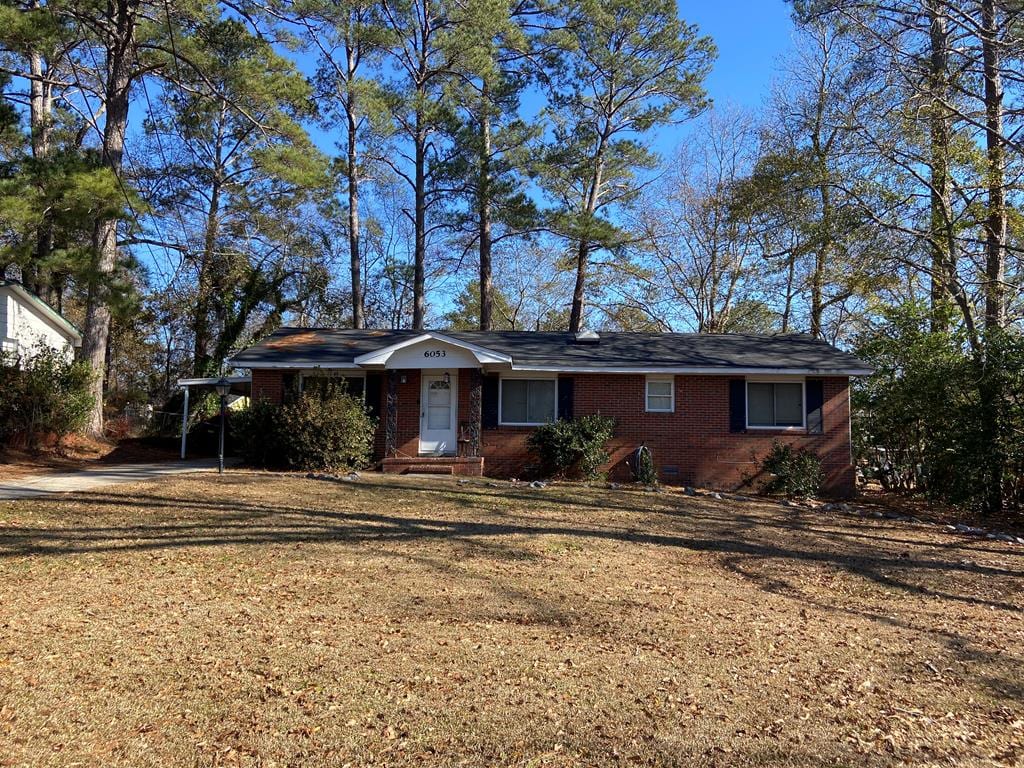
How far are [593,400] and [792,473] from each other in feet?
14.1

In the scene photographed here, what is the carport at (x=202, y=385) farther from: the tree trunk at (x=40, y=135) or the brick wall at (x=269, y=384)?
the tree trunk at (x=40, y=135)

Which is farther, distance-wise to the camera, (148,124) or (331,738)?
(148,124)

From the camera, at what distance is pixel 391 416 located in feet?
48.6

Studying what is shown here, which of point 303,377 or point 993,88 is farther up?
point 993,88

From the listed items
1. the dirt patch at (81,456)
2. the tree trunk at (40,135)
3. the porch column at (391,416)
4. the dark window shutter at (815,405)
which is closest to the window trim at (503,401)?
the porch column at (391,416)

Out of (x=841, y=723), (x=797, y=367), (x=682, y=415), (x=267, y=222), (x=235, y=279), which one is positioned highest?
(x=267, y=222)

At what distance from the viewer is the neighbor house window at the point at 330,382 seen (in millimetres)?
14109

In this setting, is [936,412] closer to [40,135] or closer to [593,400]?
[593,400]

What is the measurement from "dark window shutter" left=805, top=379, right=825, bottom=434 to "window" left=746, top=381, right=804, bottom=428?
0.16m

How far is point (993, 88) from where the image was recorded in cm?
1425

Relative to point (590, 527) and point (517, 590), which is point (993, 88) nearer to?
point (590, 527)

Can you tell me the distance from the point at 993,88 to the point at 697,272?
14.7 meters

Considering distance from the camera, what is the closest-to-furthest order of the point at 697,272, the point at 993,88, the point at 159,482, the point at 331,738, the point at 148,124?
the point at 331,738
the point at 159,482
the point at 993,88
the point at 148,124
the point at 697,272

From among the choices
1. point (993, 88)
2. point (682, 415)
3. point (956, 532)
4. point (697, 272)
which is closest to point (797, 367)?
point (682, 415)
